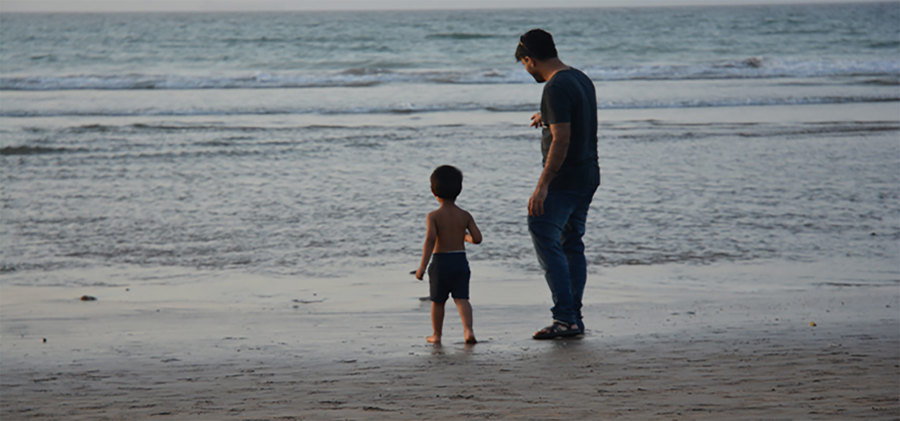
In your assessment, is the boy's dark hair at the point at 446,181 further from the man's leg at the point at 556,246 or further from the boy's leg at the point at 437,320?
the boy's leg at the point at 437,320

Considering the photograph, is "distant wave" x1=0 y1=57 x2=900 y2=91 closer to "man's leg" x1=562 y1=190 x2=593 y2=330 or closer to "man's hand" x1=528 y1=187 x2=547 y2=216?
"man's leg" x1=562 y1=190 x2=593 y2=330

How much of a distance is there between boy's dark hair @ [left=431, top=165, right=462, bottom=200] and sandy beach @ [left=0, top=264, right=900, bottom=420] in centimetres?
73

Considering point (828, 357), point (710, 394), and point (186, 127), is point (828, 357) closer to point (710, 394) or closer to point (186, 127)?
point (710, 394)

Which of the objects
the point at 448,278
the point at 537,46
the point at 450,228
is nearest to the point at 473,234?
the point at 450,228

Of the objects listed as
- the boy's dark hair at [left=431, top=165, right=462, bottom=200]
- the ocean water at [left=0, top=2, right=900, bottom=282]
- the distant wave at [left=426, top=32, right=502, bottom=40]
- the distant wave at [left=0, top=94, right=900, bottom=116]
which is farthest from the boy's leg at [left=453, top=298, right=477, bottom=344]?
the distant wave at [left=426, top=32, right=502, bottom=40]

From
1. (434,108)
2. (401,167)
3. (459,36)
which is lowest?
(401,167)

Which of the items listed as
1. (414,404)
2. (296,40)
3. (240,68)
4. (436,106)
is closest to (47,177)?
(414,404)

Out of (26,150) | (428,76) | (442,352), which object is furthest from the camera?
(428,76)

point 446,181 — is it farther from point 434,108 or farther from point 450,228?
point 434,108

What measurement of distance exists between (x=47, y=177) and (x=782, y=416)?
900 cm

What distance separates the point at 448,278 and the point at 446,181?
469 mm

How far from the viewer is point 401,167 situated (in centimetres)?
1034

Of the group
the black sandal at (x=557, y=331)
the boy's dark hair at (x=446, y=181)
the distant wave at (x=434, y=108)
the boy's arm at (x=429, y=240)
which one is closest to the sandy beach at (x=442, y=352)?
the black sandal at (x=557, y=331)

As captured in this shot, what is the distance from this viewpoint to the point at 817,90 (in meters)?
21.6
